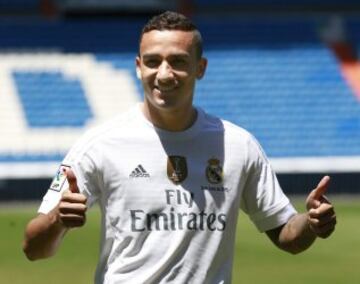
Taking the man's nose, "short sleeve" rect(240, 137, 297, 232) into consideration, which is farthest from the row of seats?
the man's nose

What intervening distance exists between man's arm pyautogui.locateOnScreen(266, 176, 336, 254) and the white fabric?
244mm

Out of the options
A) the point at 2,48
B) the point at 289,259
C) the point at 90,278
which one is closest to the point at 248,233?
the point at 289,259

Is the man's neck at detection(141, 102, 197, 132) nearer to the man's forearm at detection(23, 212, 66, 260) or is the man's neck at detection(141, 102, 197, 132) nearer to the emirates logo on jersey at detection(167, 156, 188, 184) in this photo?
the emirates logo on jersey at detection(167, 156, 188, 184)

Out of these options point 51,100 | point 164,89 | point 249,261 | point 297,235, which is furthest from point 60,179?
point 51,100

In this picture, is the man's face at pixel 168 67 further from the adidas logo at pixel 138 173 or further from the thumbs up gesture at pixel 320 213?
the thumbs up gesture at pixel 320 213

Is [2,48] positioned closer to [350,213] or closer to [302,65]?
[302,65]

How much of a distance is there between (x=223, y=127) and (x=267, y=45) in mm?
19301

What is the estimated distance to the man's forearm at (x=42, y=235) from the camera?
373 centimetres

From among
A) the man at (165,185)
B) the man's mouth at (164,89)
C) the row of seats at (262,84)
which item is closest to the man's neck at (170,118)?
the man at (165,185)

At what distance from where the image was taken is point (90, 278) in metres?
10.4

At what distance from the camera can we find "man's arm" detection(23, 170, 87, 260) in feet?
A: 11.8

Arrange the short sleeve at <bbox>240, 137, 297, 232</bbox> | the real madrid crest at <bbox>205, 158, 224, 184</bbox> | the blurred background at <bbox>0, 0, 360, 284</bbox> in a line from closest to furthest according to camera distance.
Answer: the real madrid crest at <bbox>205, 158, 224, 184</bbox> < the short sleeve at <bbox>240, 137, 297, 232</bbox> < the blurred background at <bbox>0, 0, 360, 284</bbox>

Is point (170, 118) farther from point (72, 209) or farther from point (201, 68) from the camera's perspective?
point (72, 209)

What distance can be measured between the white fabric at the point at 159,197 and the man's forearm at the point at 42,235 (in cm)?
11
